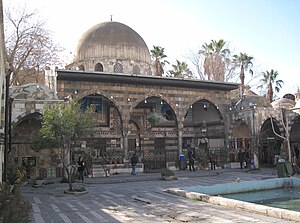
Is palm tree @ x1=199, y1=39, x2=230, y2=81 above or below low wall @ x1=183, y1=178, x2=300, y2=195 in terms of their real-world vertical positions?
above

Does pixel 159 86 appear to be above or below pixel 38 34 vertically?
below

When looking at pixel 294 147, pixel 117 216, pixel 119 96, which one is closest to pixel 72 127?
pixel 117 216

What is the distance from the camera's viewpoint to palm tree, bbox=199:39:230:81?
36156 mm

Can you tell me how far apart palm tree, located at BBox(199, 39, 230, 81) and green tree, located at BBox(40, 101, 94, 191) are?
23.6 metres

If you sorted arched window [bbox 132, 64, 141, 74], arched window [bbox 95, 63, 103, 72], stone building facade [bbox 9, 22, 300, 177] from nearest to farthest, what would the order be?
stone building facade [bbox 9, 22, 300, 177], arched window [bbox 95, 63, 103, 72], arched window [bbox 132, 64, 141, 74]

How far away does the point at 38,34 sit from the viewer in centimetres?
2255

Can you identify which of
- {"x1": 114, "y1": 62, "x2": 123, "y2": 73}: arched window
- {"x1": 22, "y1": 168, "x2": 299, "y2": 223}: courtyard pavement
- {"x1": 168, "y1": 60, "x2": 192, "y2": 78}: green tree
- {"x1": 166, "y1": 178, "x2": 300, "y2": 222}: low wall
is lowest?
{"x1": 22, "y1": 168, "x2": 299, "y2": 223}: courtyard pavement

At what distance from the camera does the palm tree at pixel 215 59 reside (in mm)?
36156

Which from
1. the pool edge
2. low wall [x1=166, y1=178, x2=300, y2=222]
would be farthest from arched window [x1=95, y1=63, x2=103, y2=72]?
the pool edge

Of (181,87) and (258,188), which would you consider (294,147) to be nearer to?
(181,87)

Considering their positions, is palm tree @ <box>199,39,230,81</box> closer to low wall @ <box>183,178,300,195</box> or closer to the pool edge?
low wall @ <box>183,178,300,195</box>

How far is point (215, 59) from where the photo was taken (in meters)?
36.8

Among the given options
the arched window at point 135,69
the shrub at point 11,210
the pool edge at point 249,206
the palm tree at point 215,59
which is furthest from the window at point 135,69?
the shrub at point 11,210

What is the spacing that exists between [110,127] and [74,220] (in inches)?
706
